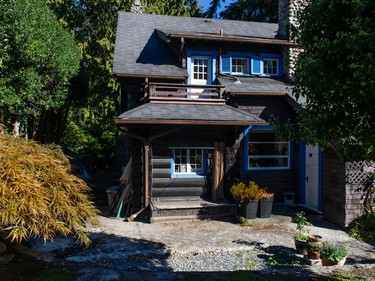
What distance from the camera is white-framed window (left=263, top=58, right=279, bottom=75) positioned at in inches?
559

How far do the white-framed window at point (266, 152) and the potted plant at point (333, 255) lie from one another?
572 centimetres

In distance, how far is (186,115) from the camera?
10.4 meters

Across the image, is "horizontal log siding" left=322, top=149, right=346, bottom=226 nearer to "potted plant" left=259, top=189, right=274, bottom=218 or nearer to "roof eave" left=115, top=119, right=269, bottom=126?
"potted plant" left=259, top=189, right=274, bottom=218

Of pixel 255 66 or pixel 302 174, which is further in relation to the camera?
pixel 255 66

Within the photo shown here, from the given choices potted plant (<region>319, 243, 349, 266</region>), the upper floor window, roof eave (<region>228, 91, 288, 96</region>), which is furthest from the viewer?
the upper floor window

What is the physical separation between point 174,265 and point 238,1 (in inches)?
1102

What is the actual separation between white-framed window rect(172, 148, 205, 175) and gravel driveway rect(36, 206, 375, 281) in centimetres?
201

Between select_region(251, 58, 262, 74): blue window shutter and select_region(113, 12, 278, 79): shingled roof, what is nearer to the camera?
select_region(113, 12, 278, 79): shingled roof

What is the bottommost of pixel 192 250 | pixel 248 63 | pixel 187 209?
pixel 192 250

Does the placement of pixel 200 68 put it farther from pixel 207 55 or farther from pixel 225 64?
pixel 225 64

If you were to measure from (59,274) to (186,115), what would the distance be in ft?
20.1

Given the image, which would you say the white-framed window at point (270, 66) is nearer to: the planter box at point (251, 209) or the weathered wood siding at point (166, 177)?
the weathered wood siding at point (166, 177)

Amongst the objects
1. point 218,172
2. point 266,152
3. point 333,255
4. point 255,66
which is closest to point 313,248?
point 333,255

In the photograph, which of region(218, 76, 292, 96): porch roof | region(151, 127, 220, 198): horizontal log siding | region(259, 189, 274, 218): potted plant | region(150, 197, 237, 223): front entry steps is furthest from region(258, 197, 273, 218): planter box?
region(218, 76, 292, 96): porch roof
